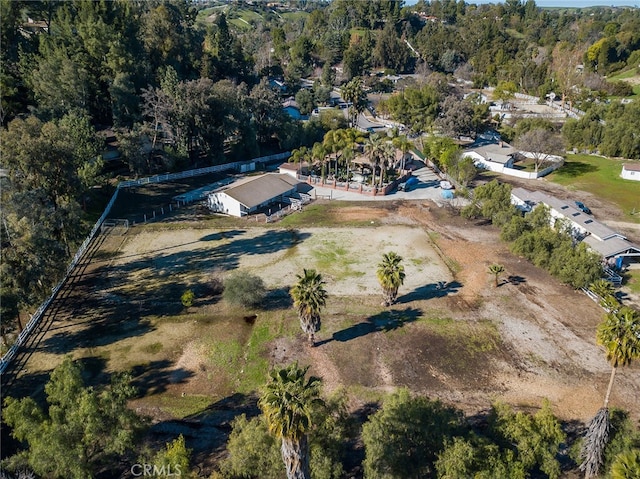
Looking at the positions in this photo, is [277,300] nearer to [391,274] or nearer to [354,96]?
[391,274]

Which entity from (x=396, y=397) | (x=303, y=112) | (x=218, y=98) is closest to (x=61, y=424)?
(x=396, y=397)

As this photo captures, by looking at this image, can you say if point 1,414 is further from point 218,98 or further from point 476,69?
point 476,69

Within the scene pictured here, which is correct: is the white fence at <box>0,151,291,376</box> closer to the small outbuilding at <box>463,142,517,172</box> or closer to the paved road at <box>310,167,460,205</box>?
the paved road at <box>310,167,460,205</box>

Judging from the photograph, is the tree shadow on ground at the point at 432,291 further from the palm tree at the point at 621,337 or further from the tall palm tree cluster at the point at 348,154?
the tall palm tree cluster at the point at 348,154

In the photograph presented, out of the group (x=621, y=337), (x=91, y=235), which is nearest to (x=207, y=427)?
(x=621, y=337)

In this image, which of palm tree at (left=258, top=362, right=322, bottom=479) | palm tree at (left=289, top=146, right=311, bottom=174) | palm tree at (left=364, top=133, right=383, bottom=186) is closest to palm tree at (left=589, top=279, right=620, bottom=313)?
palm tree at (left=258, top=362, right=322, bottom=479)

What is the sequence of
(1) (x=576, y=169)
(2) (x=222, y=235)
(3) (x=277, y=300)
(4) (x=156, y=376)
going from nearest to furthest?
(4) (x=156, y=376), (3) (x=277, y=300), (2) (x=222, y=235), (1) (x=576, y=169)

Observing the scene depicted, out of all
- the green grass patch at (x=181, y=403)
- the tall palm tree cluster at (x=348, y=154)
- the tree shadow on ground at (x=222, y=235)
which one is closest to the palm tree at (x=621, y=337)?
the green grass patch at (x=181, y=403)
